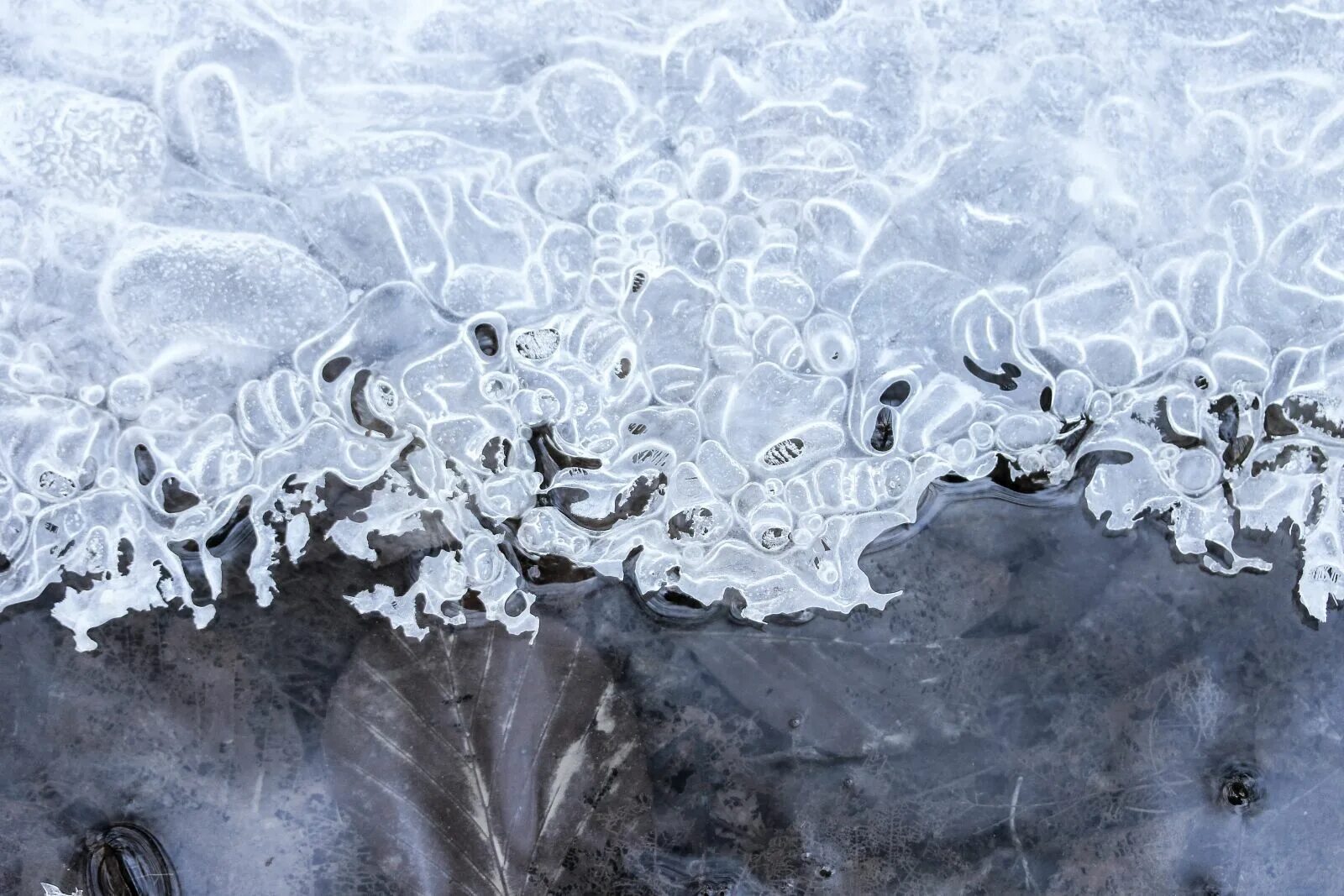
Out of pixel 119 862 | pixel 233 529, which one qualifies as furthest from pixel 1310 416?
pixel 119 862

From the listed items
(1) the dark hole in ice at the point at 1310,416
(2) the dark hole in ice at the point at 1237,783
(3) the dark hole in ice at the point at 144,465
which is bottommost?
(2) the dark hole in ice at the point at 1237,783

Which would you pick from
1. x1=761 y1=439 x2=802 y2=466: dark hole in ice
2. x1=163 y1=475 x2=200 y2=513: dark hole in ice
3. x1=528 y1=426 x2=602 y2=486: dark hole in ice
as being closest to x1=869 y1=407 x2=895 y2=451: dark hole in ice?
x1=761 y1=439 x2=802 y2=466: dark hole in ice

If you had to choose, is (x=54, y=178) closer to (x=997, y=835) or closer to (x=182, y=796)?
(x=182, y=796)

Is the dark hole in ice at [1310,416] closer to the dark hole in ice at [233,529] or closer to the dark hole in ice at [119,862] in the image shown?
the dark hole in ice at [233,529]

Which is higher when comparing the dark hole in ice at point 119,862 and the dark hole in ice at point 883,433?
the dark hole in ice at point 883,433

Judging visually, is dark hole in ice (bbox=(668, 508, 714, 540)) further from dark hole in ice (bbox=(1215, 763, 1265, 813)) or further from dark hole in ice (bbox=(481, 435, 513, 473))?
dark hole in ice (bbox=(1215, 763, 1265, 813))

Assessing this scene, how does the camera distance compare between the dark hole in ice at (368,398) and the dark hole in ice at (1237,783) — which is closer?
the dark hole in ice at (368,398)

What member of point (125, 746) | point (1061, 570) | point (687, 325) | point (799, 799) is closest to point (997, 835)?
point (799, 799)

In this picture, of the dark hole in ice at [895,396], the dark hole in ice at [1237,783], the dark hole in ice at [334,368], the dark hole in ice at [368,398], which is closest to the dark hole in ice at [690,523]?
the dark hole in ice at [895,396]
